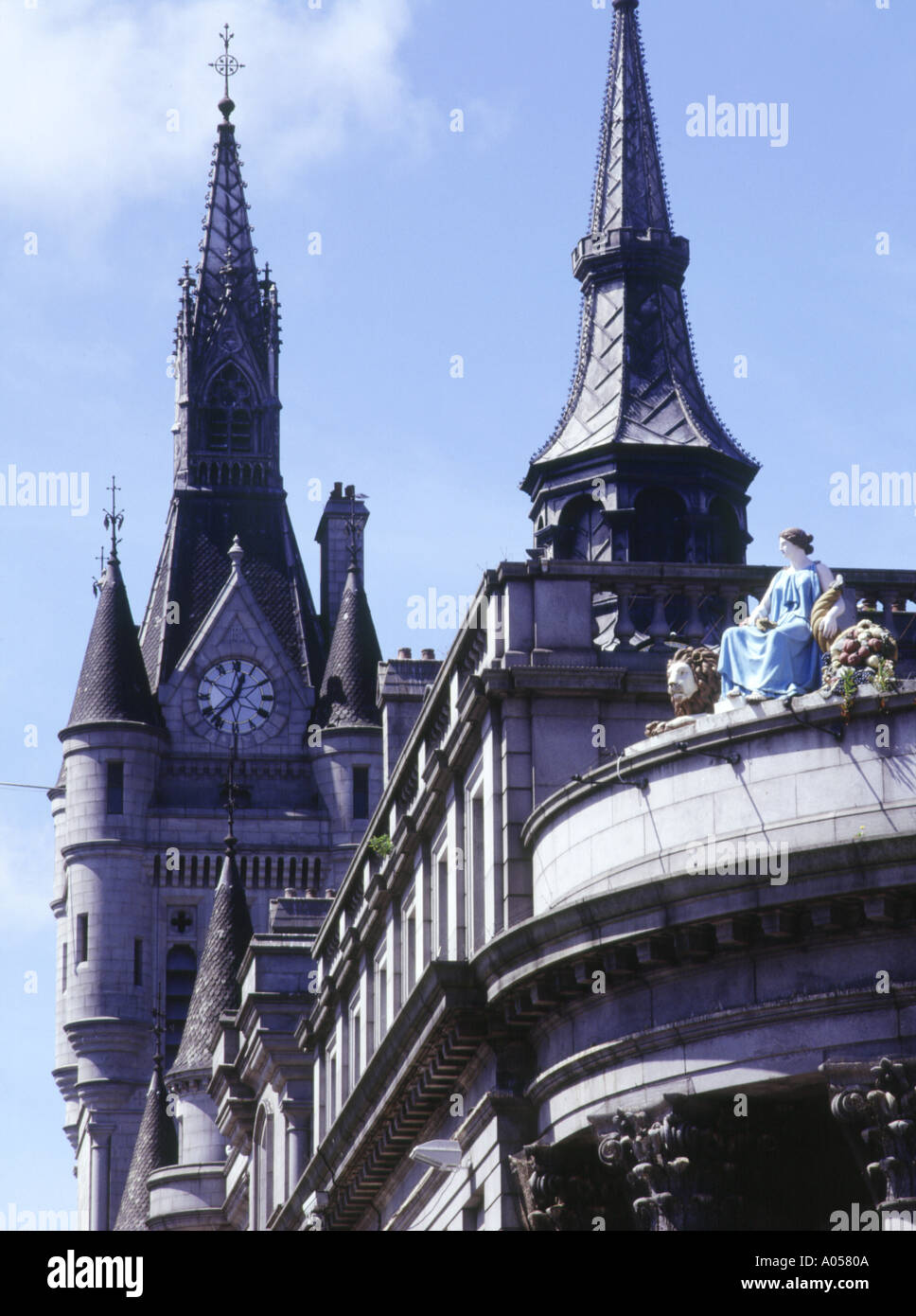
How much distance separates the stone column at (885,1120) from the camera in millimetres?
27688

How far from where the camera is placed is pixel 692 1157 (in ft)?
98.2

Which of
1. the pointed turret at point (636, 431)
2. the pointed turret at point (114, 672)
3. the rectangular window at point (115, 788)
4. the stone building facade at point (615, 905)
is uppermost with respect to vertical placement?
the pointed turret at point (114, 672)

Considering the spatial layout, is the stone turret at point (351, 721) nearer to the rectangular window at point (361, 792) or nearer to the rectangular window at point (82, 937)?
the rectangular window at point (361, 792)

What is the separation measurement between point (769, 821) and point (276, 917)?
125 feet

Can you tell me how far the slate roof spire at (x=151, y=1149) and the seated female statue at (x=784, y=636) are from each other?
61.1 meters

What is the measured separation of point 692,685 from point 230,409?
108273 millimetres

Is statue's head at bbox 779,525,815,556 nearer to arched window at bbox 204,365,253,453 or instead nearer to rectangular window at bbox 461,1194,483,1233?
rectangular window at bbox 461,1194,483,1233

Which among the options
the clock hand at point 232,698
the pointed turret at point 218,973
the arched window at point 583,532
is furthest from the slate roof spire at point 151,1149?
the arched window at point 583,532

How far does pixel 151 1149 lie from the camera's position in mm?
92688

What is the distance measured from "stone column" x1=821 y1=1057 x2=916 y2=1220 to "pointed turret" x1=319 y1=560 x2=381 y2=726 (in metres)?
98.0

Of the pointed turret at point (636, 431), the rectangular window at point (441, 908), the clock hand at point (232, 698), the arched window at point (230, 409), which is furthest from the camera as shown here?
the arched window at point (230, 409)

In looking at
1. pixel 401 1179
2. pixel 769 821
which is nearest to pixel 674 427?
pixel 401 1179

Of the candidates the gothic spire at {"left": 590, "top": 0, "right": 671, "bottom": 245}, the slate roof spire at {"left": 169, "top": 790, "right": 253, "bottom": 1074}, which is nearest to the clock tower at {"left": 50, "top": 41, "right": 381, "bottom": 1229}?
the slate roof spire at {"left": 169, "top": 790, "right": 253, "bottom": 1074}
